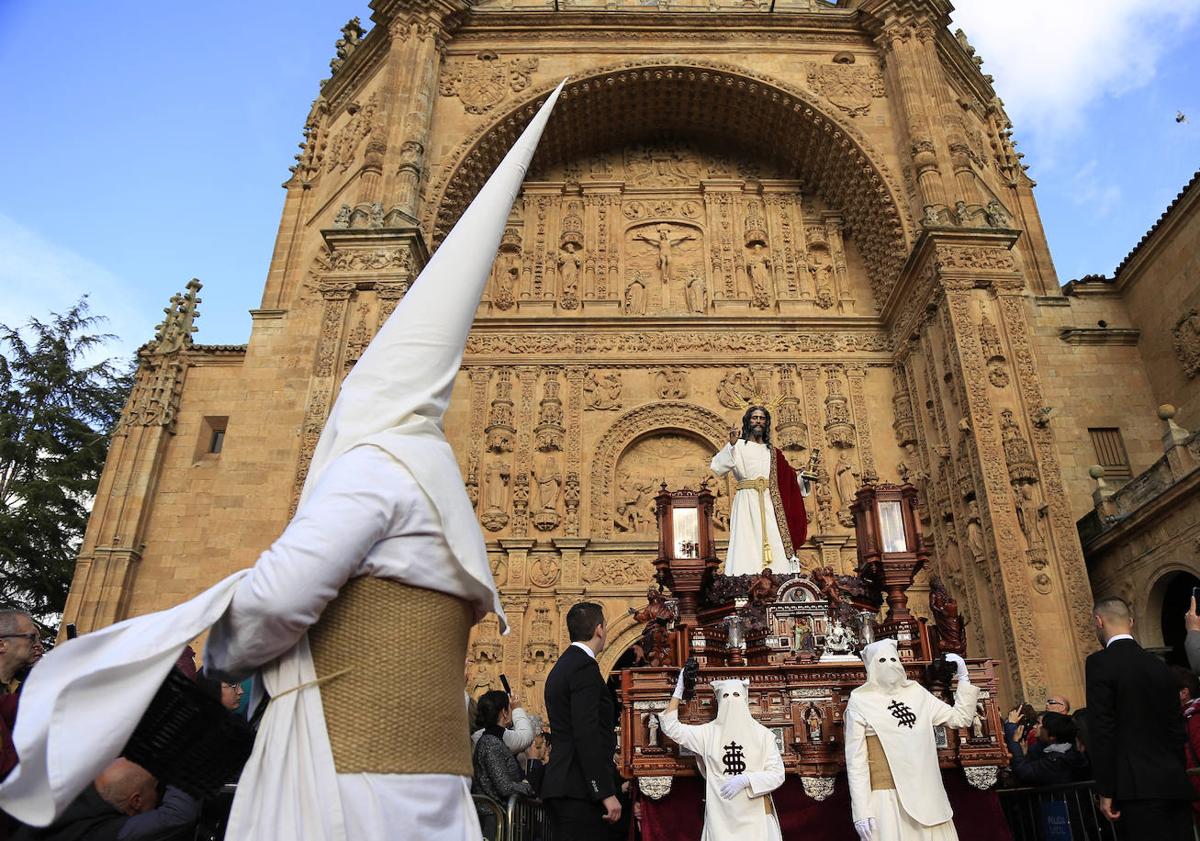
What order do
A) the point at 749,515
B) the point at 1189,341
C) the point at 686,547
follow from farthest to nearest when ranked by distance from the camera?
1. the point at 1189,341
2. the point at 749,515
3. the point at 686,547

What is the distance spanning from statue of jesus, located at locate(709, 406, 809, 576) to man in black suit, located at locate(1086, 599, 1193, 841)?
3365 mm

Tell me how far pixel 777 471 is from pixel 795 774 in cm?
324

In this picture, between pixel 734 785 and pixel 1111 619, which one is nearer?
pixel 1111 619

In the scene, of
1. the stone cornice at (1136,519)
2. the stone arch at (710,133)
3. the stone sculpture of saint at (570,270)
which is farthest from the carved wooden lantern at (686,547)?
the stone arch at (710,133)

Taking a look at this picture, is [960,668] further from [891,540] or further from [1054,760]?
[891,540]

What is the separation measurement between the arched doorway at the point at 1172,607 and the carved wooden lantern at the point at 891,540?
5.92 m

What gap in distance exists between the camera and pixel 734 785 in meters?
4.53

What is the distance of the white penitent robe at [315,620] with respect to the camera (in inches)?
59.9

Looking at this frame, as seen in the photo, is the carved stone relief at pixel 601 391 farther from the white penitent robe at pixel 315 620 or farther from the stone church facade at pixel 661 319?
the white penitent robe at pixel 315 620

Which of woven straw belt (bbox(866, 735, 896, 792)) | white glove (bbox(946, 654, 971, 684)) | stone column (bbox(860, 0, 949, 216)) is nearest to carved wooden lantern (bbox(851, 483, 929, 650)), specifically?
white glove (bbox(946, 654, 971, 684))

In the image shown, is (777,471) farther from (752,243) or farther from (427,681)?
(752,243)

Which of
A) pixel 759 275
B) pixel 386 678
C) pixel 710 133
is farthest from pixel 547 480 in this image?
pixel 386 678

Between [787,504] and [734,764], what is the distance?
370 centimetres

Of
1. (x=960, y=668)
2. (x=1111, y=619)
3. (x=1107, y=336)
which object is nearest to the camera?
(x=1111, y=619)
